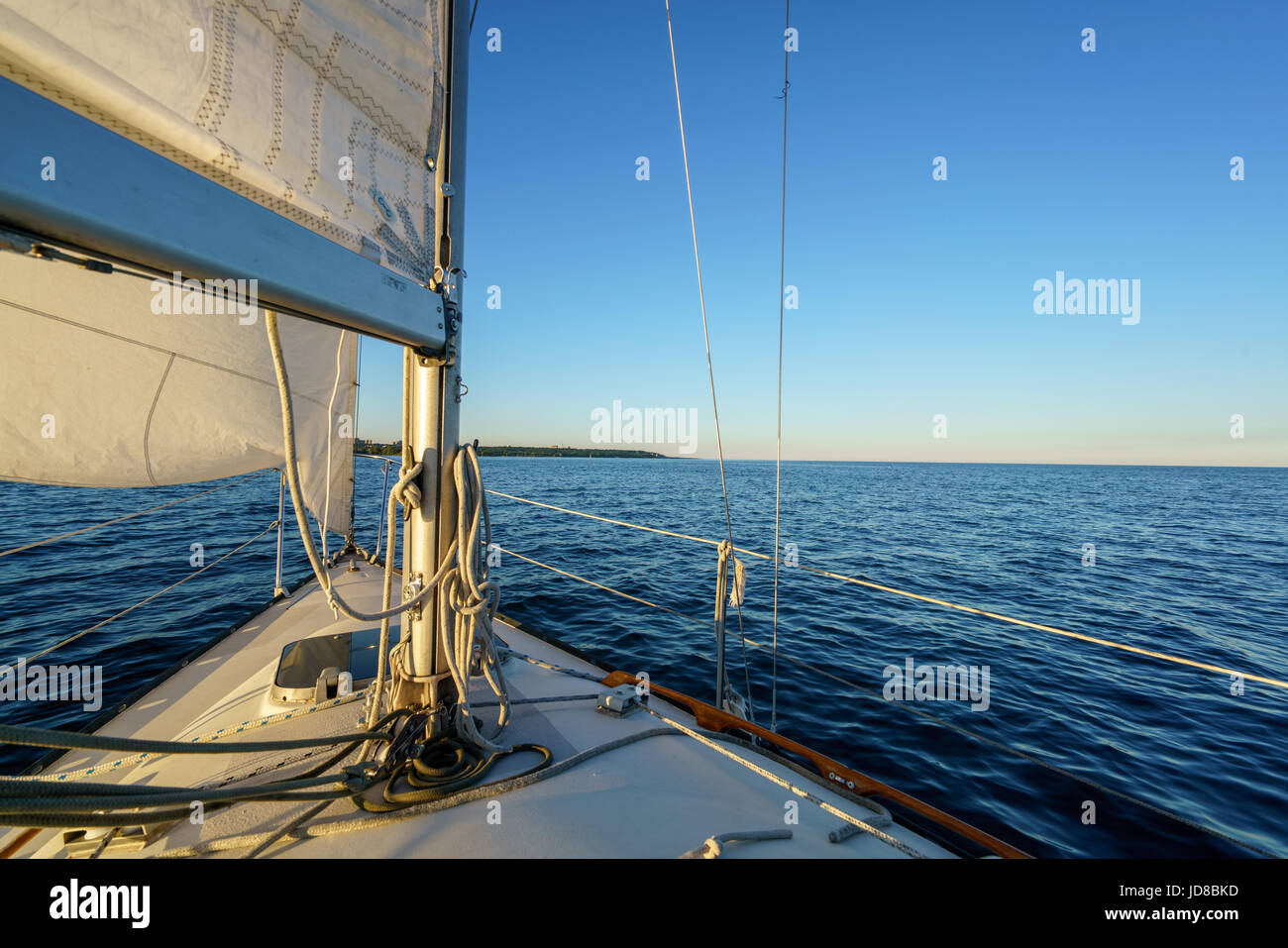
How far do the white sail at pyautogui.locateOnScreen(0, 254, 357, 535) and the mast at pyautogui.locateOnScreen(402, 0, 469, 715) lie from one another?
25.6 inches

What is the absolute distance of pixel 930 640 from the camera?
24.5ft

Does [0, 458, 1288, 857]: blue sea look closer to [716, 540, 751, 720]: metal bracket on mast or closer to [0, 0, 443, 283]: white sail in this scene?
[716, 540, 751, 720]: metal bracket on mast

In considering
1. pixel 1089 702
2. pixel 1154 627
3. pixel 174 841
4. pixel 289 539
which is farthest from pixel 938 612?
pixel 289 539

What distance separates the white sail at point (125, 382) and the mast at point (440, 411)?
0.65 meters

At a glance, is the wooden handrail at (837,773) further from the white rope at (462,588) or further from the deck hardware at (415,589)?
the deck hardware at (415,589)

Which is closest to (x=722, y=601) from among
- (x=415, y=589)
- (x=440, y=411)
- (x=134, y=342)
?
(x=415, y=589)

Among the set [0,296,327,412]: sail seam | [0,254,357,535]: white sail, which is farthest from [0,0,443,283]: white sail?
[0,296,327,412]: sail seam

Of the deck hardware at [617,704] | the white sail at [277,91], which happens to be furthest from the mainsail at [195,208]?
the deck hardware at [617,704]

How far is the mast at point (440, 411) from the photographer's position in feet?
6.67

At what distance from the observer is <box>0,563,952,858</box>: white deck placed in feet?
5.29

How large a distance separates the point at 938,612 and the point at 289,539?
1529cm

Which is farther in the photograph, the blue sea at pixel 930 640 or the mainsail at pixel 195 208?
the blue sea at pixel 930 640

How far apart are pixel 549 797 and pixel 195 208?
1.96 meters

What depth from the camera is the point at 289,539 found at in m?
13.5
